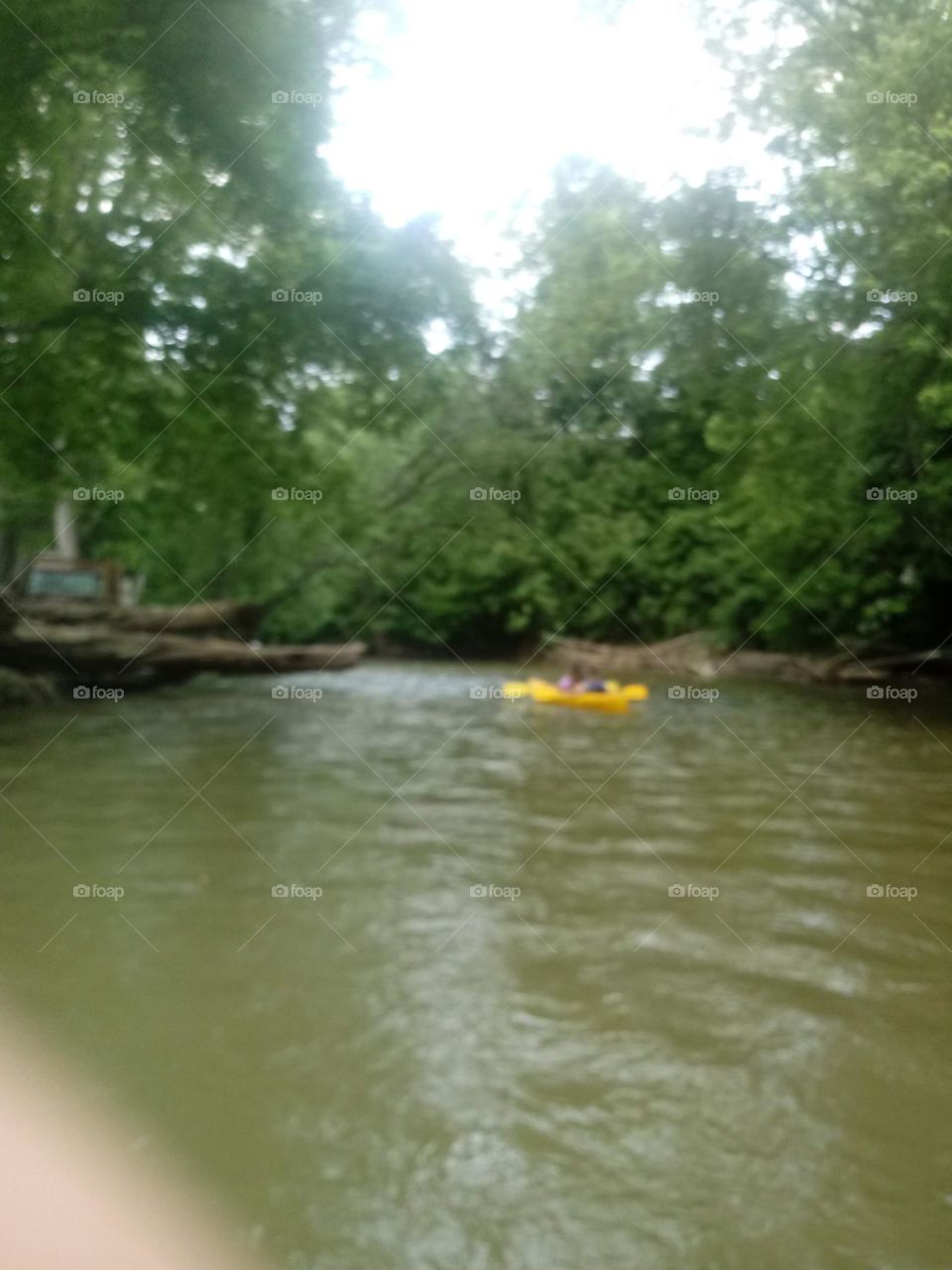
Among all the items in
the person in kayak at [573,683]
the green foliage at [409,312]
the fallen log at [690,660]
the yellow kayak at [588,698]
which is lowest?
the fallen log at [690,660]

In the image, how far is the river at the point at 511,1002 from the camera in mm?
2539

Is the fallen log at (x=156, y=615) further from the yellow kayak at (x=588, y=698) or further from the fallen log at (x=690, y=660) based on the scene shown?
the fallen log at (x=690, y=660)

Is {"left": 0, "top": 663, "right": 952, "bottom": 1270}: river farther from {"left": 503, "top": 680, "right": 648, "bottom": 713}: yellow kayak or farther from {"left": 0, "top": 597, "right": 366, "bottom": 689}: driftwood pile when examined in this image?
{"left": 0, "top": 597, "right": 366, "bottom": 689}: driftwood pile

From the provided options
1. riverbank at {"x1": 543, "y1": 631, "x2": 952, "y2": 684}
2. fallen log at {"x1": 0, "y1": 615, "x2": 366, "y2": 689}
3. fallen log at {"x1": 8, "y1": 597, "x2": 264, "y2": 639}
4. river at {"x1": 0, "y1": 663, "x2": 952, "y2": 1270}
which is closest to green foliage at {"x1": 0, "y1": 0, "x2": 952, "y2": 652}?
fallen log at {"x1": 8, "y1": 597, "x2": 264, "y2": 639}

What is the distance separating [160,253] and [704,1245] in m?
10.6

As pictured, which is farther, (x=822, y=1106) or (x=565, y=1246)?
(x=822, y=1106)

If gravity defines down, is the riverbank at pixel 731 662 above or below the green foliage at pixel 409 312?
below

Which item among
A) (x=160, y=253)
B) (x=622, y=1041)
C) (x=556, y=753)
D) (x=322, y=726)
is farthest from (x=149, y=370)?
(x=622, y=1041)

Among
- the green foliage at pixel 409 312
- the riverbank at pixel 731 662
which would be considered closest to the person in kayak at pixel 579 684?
the riverbank at pixel 731 662

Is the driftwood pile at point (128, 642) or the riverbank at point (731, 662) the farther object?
the riverbank at point (731, 662)

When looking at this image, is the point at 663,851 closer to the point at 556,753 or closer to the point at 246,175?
the point at 556,753

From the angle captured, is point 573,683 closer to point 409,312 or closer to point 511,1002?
point 409,312

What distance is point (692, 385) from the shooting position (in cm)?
1406

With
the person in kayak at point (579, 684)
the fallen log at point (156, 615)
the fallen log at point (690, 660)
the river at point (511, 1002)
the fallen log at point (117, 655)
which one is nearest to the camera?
the river at point (511, 1002)
